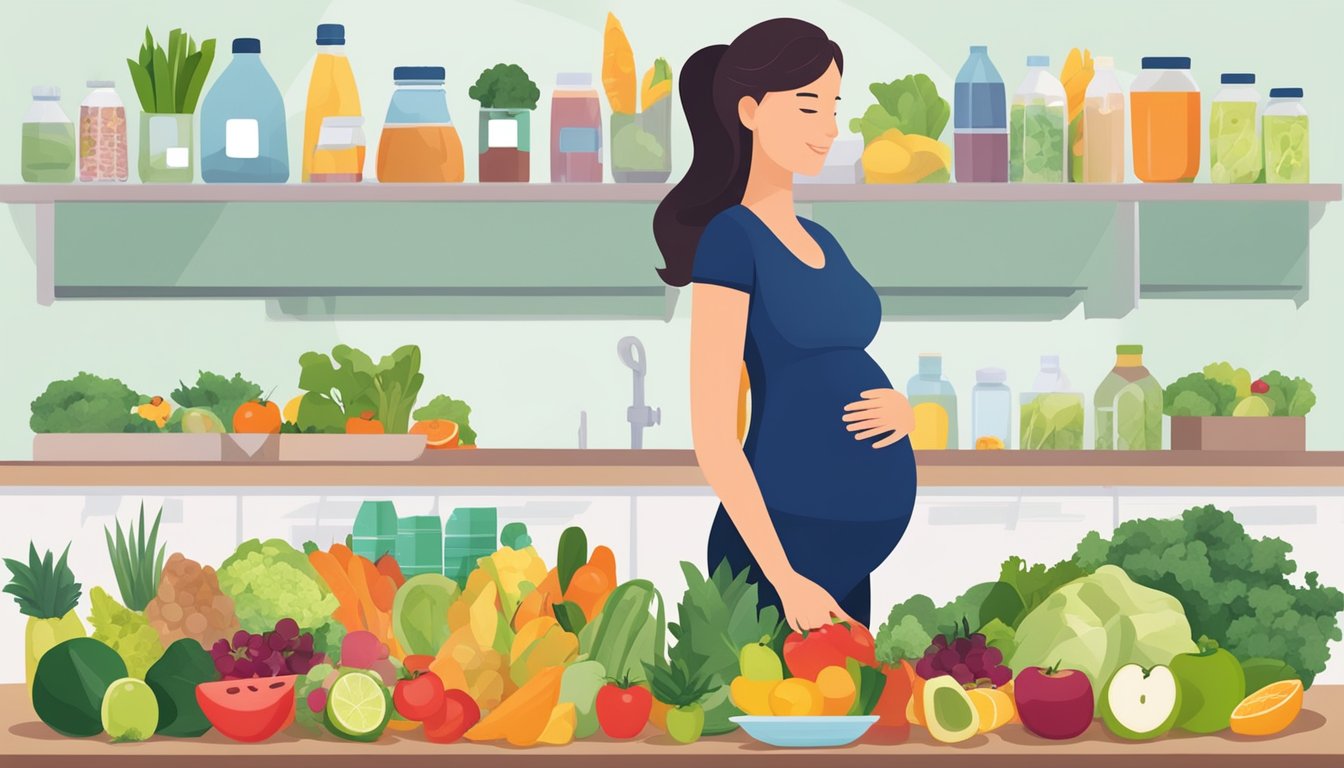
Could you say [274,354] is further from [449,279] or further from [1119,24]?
[1119,24]

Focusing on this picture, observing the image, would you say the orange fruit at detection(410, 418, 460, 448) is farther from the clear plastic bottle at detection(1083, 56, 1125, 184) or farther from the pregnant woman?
the pregnant woman

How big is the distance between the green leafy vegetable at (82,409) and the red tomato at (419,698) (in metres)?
3.27

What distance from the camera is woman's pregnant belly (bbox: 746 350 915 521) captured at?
2.56m

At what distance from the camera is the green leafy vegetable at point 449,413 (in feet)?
17.2

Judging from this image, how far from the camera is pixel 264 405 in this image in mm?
5035

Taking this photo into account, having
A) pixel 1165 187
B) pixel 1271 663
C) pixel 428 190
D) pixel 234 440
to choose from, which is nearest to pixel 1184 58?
pixel 1165 187

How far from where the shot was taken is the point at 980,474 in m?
4.80

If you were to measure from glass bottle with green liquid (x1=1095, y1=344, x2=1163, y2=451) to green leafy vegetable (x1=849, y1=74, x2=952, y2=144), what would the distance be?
2.80 ft

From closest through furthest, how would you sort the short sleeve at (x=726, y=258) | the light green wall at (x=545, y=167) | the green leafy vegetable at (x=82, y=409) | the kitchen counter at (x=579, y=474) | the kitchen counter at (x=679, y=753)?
the kitchen counter at (x=679, y=753), the short sleeve at (x=726, y=258), the kitchen counter at (x=579, y=474), the green leafy vegetable at (x=82, y=409), the light green wall at (x=545, y=167)

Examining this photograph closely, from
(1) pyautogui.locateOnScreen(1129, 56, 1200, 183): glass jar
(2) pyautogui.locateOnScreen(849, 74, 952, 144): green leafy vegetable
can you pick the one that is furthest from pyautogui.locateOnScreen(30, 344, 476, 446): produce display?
(1) pyautogui.locateOnScreen(1129, 56, 1200, 183): glass jar

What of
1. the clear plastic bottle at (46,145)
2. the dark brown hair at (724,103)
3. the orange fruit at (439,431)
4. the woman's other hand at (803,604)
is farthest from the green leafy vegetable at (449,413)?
the woman's other hand at (803,604)

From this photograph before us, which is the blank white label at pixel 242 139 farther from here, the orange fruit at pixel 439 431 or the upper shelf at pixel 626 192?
the orange fruit at pixel 439 431

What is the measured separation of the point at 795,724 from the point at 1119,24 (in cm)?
457

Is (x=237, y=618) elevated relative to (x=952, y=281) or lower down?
lower down
